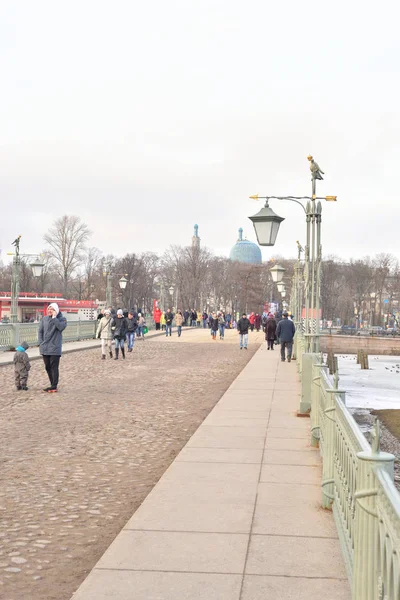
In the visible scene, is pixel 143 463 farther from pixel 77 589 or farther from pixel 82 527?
pixel 77 589

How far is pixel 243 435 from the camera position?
939 cm

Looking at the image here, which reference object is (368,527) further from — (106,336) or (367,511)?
(106,336)

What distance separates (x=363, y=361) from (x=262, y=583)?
145ft

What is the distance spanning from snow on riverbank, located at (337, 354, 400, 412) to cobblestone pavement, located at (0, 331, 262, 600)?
947 centimetres

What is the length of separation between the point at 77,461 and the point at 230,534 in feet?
10.8

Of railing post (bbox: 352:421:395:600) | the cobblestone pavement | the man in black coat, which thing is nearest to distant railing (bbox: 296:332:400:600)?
railing post (bbox: 352:421:395:600)

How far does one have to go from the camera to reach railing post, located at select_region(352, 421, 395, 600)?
279 centimetres

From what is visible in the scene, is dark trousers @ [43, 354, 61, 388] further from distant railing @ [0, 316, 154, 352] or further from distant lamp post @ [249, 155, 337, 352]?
distant railing @ [0, 316, 154, 352]

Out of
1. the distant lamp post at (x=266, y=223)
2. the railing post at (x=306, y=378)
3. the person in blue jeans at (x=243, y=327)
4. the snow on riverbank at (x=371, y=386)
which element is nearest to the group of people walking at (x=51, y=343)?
the distant lamp post at (x=266, y=223)

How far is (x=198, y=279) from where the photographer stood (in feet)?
308

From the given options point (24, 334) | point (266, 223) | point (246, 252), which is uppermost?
point (246, 252)

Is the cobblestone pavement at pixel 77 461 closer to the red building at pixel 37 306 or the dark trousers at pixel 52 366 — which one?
the dark trousers at pixel 52 366

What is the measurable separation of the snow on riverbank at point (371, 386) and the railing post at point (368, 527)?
2013 centimetres

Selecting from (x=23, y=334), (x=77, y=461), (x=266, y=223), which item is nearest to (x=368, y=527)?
(x=77, y=461)
